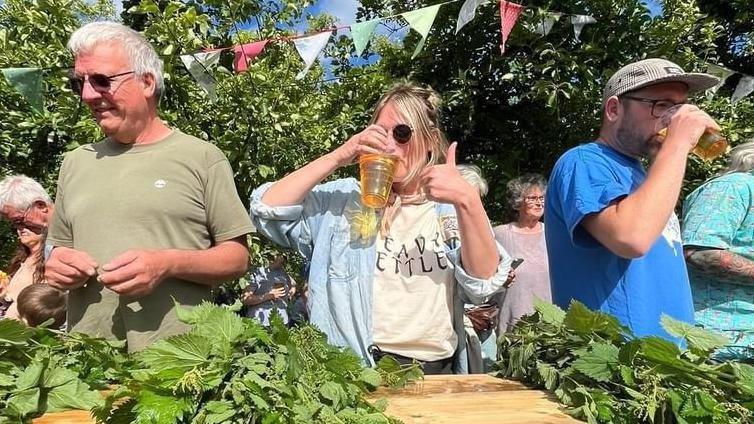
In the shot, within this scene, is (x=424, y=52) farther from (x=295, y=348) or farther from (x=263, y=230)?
(x=295, y=348)

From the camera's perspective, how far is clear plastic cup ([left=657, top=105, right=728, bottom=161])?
1.64m

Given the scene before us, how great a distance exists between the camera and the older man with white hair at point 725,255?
195 centimetres

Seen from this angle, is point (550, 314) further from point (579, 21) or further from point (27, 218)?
point (579, 21)

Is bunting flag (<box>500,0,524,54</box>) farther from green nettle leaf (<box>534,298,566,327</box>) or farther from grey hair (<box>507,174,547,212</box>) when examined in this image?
green nettle leaf (<box>534,298,566,327</box>)

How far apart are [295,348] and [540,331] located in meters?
0.58

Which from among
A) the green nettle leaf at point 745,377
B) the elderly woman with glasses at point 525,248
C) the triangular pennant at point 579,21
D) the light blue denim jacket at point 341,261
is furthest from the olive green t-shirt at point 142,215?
the triangular pennant at point 579,21

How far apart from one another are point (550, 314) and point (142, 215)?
1.08 m

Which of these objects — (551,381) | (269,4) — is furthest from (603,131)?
(269,4)

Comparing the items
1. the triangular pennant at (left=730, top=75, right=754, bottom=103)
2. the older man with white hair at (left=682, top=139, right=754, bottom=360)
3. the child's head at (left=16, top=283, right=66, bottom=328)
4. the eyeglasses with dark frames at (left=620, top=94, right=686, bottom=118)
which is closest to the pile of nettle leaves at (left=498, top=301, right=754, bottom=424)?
the eyeglasses with dark frames at (left=620, top=94, right=686, bottom=118)

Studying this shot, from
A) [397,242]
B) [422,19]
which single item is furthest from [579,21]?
[397,242]

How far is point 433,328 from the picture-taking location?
1.77m

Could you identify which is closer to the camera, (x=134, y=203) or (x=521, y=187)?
(x=134, y=203)

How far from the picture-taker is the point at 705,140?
1.66 meters

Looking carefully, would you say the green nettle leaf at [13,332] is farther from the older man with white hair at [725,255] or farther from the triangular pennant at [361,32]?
the triangular pennant at [361,32]
